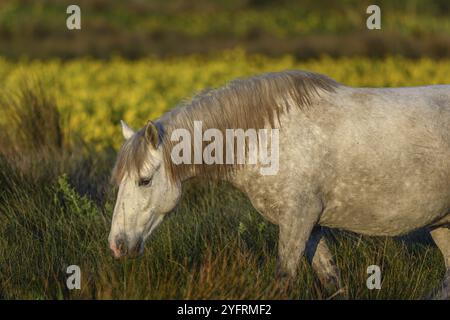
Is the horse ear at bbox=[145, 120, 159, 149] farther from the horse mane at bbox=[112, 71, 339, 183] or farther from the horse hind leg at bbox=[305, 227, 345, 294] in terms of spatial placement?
the horse hind leg at bbox=[305, 227, 345, 294]

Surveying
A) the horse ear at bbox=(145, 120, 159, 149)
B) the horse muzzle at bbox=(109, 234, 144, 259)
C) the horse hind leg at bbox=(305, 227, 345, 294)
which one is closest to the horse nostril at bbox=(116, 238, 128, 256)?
the horse muzzle at bbox=(109, 234, 144, 259)

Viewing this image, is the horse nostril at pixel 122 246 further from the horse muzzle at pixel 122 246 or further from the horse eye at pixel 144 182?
the horse eye at pixel 144 182

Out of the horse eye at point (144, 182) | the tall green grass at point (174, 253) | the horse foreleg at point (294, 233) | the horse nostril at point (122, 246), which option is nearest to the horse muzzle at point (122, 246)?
the horse nostril at point (122, 246)

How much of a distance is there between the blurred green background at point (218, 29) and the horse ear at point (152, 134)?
17.0m

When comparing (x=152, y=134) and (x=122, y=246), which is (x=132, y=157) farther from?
(x=122, y=246)

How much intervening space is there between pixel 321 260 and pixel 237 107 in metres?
1.25

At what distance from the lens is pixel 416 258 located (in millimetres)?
6324

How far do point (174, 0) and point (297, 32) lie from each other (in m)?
10.1

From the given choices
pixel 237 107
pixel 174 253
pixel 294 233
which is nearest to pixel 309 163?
pixel 294 233

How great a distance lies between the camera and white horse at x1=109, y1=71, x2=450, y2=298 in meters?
5.23

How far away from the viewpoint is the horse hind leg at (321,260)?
5809 millimetres

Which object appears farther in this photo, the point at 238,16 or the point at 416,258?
the point at 238,16

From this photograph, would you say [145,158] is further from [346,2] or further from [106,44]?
[346,2]

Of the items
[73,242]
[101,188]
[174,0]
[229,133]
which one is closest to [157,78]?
[101,188]
